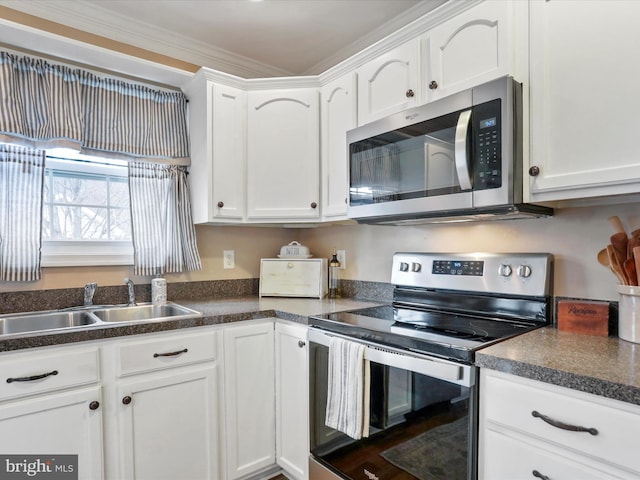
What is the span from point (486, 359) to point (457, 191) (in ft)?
2.08

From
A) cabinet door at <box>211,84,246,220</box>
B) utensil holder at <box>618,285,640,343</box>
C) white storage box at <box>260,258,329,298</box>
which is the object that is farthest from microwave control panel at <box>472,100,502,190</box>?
cabinet door at <box>211,84,246,220</box>

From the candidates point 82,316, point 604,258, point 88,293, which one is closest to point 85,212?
point 88,293

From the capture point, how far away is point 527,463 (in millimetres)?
1010

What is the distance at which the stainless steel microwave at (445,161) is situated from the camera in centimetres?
133

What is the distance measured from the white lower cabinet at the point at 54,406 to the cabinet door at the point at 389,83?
158 centimetres

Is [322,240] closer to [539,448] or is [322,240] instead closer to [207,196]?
[207,196]

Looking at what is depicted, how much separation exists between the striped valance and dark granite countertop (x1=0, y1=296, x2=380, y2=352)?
91cm

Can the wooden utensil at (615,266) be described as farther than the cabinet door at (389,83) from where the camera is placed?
No

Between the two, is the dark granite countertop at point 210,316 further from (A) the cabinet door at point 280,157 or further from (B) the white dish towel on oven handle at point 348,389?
(A) the cabinet door at point 280,157

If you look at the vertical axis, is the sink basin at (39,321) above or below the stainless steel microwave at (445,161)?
below

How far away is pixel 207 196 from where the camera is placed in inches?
83.3

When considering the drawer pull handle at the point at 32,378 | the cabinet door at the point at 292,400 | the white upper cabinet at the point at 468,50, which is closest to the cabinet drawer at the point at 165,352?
the drawer pull handle at the point at 32,378

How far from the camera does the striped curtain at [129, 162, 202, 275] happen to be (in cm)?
215

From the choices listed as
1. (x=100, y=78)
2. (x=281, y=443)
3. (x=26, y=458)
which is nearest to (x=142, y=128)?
(x=100, y=78)
